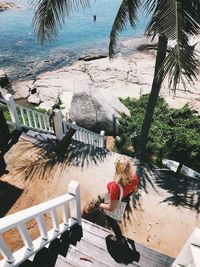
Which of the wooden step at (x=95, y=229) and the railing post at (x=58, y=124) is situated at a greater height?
the railing post at (x=58, y=124)

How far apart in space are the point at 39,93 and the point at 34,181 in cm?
1088

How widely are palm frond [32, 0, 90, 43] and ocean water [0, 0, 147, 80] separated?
10.5 metres

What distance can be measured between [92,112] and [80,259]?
23.6 feet

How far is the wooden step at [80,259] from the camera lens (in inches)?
152

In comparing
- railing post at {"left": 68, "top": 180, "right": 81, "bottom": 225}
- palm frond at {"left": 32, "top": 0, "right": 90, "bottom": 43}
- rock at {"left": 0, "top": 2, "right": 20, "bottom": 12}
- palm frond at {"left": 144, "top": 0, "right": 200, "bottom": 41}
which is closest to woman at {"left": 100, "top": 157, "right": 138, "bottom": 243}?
railing post at {"left": 68, "top": 180, "right": 81, "bottom": 225}

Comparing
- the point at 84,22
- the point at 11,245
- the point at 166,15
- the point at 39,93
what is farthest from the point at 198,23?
the point at 84,22

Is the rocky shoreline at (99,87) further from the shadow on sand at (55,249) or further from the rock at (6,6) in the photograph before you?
the rock at (6,6)

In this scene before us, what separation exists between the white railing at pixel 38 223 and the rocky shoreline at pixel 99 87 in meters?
6.71

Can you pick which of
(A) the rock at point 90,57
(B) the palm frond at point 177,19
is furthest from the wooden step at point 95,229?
(A) the rock at point 90,57

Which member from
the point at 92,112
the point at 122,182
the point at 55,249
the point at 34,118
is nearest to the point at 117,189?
the point at 122,182

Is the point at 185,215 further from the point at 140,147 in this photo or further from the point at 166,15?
the point at 166,15

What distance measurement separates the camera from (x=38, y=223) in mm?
3467

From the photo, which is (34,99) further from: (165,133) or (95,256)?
(95,256)

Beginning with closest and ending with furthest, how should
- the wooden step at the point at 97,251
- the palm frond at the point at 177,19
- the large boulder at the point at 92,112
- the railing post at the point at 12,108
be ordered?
the palm frond at the point at 177,19 < the wooden step at the point at 97,251 < the railing post at the point at 12,108 < the large boulder at the point at 92,112
